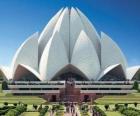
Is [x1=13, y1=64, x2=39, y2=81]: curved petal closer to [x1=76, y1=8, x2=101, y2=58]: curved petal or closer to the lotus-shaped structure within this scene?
the lotus-shaped structure

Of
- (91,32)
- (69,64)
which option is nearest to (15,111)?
(69,64)

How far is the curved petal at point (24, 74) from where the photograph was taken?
47156 mm

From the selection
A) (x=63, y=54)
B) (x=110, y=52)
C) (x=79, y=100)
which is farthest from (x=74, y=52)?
(x=79, y=100)

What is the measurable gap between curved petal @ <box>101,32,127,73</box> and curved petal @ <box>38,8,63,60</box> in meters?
6.24

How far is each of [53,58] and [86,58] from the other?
393cm

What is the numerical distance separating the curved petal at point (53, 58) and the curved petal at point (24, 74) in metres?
1.73

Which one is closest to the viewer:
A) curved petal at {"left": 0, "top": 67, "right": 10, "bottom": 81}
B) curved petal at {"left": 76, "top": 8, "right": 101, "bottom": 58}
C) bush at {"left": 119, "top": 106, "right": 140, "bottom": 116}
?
bush at {"left": 119, "top": 106, "right": 140, "bottom": 116}

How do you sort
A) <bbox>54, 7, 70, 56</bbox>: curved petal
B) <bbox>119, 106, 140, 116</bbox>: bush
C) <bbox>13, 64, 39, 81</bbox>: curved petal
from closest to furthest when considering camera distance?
<bbox>119, 106, 140, 116</bbox>: bush → <bbox>13, 64, 39, 81</bbox>: curved petal → <bbox>54, 7, 70, 56</bbox>: curved petal

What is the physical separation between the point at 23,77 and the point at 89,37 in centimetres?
936

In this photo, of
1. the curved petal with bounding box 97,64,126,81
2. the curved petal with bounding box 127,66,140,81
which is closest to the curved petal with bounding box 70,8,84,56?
the curved petal with bounding box 97,64,126,81

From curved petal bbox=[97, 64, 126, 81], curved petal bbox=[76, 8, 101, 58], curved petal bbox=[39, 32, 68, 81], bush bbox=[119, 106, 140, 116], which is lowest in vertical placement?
bush bbox=[119, 106, 140, 116]

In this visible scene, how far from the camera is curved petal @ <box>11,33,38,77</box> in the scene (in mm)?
47281

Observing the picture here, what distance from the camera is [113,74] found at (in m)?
48.6

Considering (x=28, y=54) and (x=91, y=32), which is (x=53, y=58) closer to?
(x=28, y=54)
